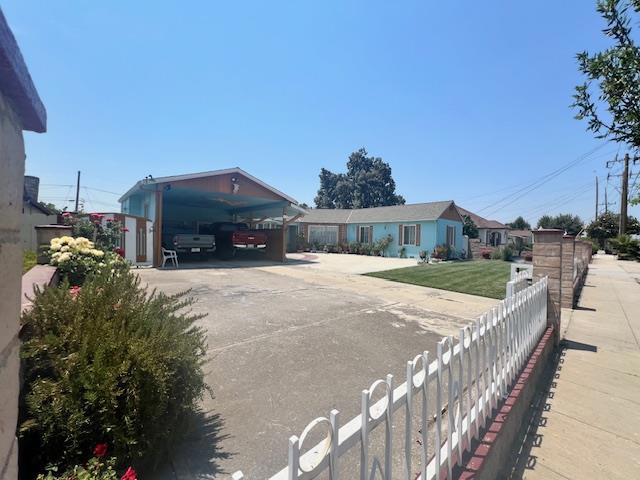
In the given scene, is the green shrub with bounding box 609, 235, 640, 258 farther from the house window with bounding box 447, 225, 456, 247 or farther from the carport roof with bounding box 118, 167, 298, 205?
the carport roof with bounding box 118, 167, 298, 205

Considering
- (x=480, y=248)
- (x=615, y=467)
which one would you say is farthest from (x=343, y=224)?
(x=615, y=467)

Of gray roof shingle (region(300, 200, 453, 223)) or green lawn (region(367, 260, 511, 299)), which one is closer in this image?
green lawn (region(367, 260, 511, 299))

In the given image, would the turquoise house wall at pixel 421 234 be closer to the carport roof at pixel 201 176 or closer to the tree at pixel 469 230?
the tree at pixel 469 230

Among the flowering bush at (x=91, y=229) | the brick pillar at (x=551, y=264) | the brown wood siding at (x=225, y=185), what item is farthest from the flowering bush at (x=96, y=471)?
the brown wood siding at (x=225, y=185)

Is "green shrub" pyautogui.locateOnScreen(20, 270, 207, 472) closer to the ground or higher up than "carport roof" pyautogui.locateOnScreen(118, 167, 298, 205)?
closer to the ground

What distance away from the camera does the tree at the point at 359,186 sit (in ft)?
168

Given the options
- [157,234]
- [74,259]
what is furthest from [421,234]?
[74,259]

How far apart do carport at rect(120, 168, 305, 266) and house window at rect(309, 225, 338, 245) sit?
5.21 m

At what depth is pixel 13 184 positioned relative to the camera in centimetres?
93

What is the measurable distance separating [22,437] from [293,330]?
11.1ft

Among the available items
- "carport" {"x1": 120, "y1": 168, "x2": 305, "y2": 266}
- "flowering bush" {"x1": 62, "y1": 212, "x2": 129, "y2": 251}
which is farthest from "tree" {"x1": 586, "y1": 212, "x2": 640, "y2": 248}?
"flowering bush" {"x1": 62, "y1": 212, "x2": 129, "y2": 251}

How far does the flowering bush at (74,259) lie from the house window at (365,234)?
2162cm

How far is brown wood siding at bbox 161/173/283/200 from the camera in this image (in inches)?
514

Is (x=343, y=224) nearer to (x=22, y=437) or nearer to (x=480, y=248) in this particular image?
(x=480, y=248)
